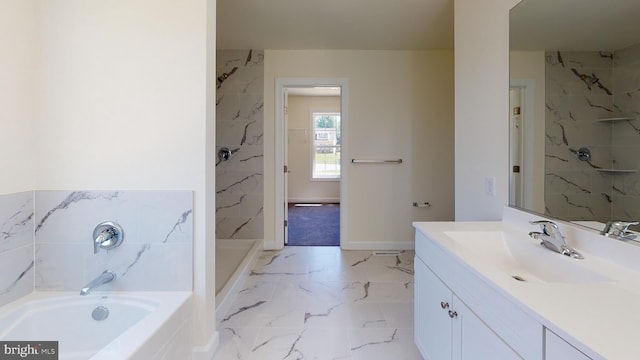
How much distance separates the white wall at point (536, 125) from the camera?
4.79 feet

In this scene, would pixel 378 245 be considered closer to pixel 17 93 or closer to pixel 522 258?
pixel 522 258

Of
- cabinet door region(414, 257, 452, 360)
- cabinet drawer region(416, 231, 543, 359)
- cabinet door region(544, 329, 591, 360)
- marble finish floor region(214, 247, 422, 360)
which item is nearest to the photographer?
cabinet door region(544, 329, 591, 360)

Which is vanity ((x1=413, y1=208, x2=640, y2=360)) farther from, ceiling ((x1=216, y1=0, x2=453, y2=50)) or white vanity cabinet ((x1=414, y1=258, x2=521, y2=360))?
ceiling ((x1=216, y1=0, x2=453, y2=50))

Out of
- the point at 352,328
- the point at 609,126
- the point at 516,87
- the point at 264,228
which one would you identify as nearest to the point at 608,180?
the point at 609,126

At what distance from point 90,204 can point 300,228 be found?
3.47 m

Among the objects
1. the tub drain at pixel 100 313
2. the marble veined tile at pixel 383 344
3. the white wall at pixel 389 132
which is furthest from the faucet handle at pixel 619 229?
the white wall at pixel 389 132

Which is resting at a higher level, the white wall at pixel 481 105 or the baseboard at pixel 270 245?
the white wall at pixel 481 105

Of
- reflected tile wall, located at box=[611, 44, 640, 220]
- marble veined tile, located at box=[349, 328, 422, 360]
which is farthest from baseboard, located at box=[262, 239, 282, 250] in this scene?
reflected tile wall, located at box=[611, 44, 640, 220]

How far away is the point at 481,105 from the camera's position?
75.7 inches

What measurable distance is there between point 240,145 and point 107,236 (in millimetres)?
2212

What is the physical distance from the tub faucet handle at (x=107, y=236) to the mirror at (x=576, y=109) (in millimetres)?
2149

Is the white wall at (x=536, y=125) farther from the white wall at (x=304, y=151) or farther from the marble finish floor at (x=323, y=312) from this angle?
the white wall at (x=304, y=151)

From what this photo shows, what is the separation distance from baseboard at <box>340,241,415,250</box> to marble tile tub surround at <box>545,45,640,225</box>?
2.32 metres

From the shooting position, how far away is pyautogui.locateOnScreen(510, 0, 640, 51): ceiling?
3.48ft
